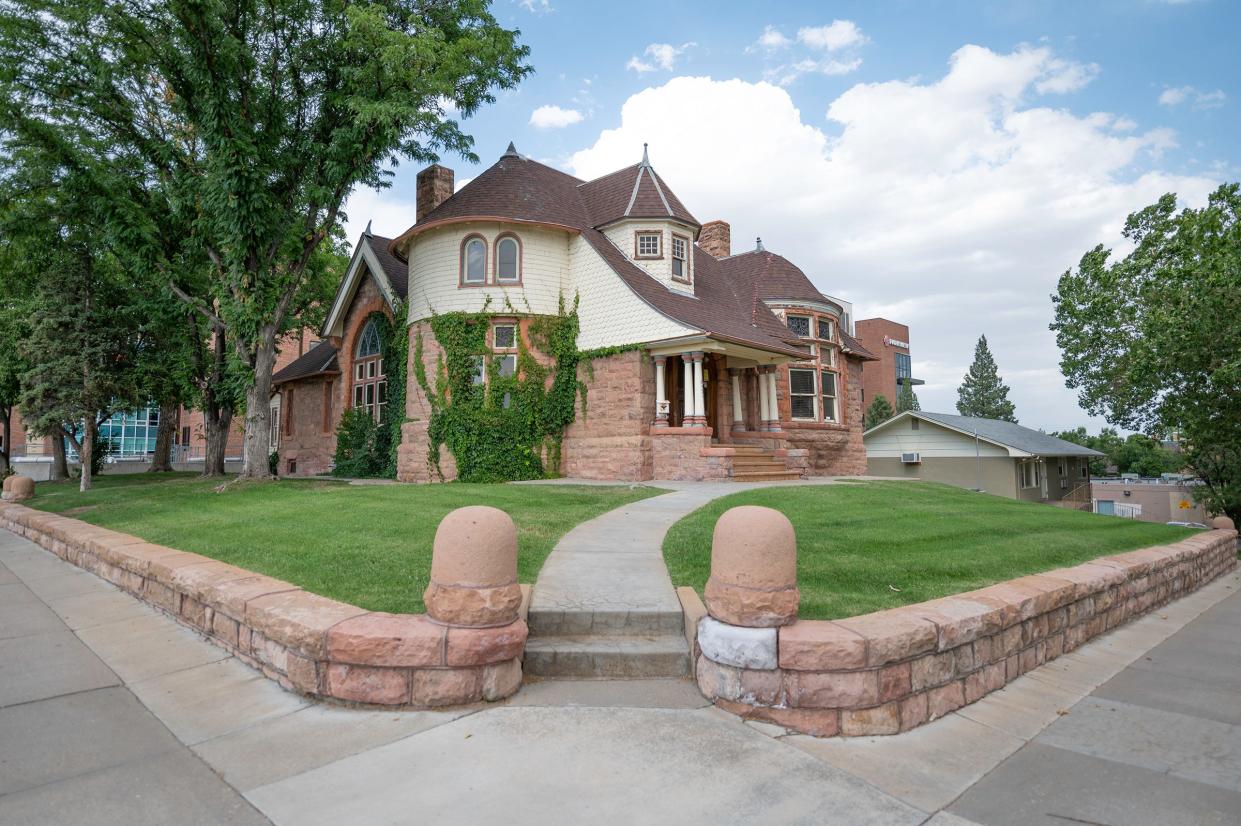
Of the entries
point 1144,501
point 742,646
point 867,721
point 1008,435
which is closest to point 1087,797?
point 867,721

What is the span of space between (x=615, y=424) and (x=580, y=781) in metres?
14.5

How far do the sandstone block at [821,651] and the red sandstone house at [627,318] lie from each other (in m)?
12.3

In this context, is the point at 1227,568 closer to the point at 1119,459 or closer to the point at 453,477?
the point at 453,477

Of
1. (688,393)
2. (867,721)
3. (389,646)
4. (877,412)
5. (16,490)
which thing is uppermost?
(877,412)

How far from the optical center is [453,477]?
57.6 feet

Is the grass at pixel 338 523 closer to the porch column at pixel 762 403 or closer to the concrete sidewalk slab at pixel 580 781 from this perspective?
the concrete sidewalk slab at pixel 580 781

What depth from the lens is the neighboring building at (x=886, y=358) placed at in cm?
6556

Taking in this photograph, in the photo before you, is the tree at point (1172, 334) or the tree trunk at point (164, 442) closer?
the tree at point (1172, 334)

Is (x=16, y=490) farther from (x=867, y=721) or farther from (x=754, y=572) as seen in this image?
(x=867, y=721)

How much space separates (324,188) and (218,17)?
4032mm

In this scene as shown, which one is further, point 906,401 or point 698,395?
point 906,401

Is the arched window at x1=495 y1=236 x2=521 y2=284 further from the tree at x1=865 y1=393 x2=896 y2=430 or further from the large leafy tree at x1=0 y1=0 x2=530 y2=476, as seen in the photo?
the tree at x1=865 y1=393 x2=896 y2=430

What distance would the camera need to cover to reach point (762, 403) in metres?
21.5

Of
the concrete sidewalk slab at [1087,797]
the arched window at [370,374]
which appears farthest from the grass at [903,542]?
the arched window at [370,374]
